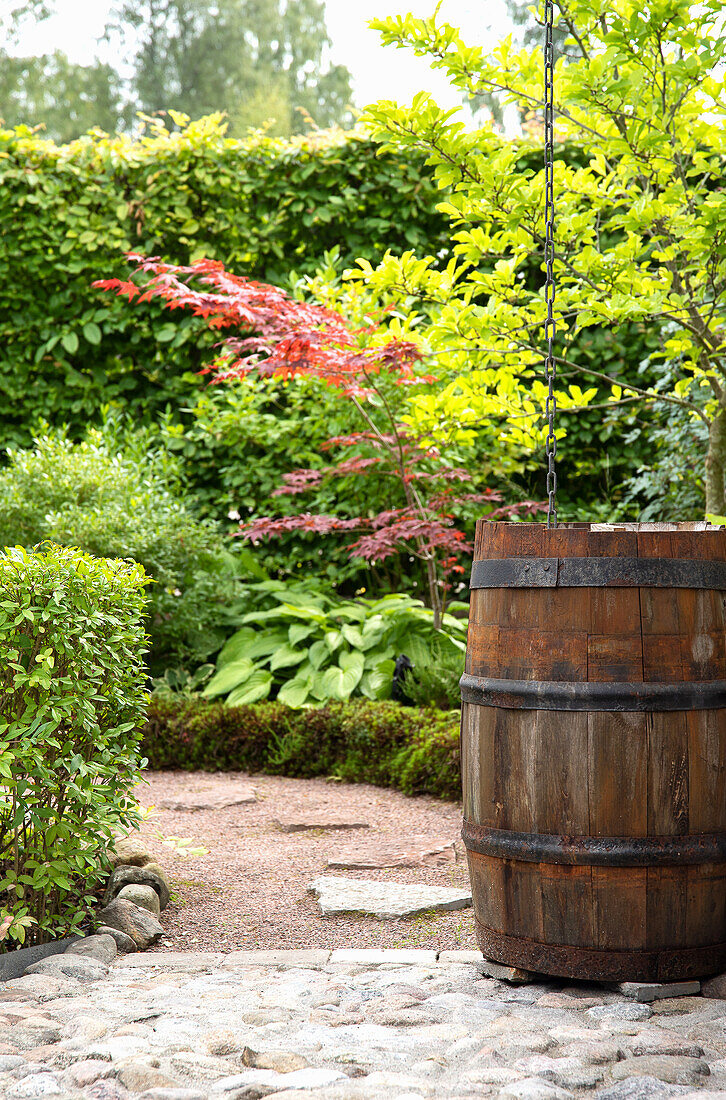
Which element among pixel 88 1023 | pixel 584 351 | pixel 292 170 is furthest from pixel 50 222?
pixel 88 1023

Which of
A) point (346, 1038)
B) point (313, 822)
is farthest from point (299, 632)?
point (346, 1038)

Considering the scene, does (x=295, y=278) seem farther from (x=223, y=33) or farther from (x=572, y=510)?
(x=223, y=33)

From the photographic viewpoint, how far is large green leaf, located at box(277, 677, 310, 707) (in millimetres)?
5066

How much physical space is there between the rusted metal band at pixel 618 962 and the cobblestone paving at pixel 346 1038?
53mm

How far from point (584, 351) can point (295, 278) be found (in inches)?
84.5

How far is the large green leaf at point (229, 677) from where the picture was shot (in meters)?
5.34

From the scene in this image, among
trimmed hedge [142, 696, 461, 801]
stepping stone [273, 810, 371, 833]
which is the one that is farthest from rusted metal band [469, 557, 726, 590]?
trimmed hedge [142, 696, 461, 801]

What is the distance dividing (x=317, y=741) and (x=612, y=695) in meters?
2.95

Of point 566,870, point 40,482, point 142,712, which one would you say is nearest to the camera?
point 566,870

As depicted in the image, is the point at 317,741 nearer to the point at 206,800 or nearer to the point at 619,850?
the point at 206,800

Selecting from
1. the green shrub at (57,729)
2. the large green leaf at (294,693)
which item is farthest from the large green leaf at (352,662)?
the green shrub at (57,729)

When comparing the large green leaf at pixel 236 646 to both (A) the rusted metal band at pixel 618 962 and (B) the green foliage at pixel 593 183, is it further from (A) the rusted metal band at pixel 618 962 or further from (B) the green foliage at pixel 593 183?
(A) the rusted metal band at pixel 618 962

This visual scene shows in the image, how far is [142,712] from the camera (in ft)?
9.22

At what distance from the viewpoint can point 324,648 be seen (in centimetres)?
547
